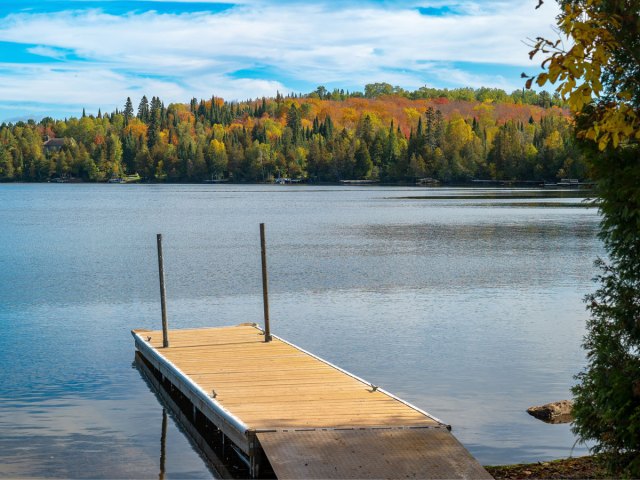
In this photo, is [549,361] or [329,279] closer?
[549,361]

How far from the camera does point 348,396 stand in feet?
42.2

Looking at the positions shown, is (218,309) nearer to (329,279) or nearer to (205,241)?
(329,279)

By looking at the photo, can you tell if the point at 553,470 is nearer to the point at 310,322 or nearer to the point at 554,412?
the point at 554,412

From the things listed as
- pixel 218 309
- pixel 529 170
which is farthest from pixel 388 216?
pixel 529 170

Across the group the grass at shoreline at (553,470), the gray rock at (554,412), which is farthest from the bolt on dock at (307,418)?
the gray rock at (554,412)

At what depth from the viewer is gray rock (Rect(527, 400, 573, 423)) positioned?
571 inches

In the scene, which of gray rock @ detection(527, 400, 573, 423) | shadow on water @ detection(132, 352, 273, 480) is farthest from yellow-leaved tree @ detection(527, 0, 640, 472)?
gray rock @ detection(527, 400, 573, 423)

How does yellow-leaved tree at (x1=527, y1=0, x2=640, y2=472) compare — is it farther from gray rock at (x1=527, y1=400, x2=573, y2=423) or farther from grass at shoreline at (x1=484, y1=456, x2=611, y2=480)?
gray rock at (x1=527, y1=400, x2=573, y2=423)

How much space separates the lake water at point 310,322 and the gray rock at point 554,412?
0.66ft

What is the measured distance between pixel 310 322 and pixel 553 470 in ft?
46.6

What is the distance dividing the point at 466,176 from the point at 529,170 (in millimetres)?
22988

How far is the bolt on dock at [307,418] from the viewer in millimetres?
9758

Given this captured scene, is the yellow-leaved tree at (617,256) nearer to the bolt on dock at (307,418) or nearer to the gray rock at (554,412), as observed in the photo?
the bolt on dock at (307,418)

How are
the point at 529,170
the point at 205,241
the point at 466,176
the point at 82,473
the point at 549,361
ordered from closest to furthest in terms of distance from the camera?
the point at 82,473, the point at 549,361, the point at 205,241, the point at 529,170, the point at 466,176
